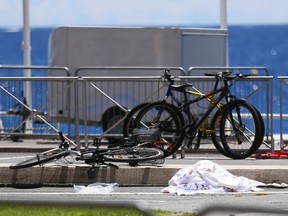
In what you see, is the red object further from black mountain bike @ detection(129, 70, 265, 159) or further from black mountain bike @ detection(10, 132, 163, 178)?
black mountain bike @ detection(10, 132, 163, 178)

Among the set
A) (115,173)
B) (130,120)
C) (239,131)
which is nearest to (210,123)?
(239,131)

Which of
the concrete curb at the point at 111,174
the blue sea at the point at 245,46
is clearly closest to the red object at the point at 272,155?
the concrete curb at the point at 111,174

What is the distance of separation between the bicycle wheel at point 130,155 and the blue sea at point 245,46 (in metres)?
69.2

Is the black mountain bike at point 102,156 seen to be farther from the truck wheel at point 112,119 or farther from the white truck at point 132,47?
the white truck at point 132,47

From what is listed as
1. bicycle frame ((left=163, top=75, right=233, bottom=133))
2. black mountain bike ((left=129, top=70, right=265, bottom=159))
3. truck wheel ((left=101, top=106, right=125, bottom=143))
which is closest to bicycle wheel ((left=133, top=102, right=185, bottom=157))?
black mountain bike ((left=129, top=70, right=265, bottom=159))

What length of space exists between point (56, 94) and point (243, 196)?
6675 mm

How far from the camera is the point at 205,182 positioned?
12094 mm

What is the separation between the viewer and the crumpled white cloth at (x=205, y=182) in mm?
12031

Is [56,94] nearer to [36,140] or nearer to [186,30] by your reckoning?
[36,140]

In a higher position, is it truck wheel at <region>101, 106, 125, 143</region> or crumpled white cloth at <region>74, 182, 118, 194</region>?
truck wheel at <region>101, 106, 125, 143</region>

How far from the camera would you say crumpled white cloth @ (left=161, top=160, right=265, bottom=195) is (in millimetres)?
12031

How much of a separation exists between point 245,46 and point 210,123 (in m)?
89.9

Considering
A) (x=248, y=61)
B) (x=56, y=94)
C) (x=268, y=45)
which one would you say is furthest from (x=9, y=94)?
(x=268, y=45)

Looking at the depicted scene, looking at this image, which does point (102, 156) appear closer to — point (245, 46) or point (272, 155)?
point (272, 155)
